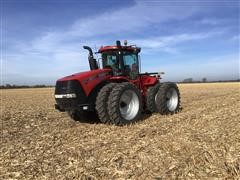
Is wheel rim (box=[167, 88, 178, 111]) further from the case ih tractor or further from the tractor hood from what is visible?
the tractor hood

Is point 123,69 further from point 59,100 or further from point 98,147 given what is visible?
point 98,147

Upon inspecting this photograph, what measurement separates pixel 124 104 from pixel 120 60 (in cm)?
158

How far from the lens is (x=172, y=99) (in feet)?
41.5

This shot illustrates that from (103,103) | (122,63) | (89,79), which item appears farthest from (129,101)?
(89,79)

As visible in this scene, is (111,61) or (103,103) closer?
(103,103)

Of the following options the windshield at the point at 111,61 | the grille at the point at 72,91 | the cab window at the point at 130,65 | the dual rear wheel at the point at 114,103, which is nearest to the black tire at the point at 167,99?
the cab window at the point at 130,65

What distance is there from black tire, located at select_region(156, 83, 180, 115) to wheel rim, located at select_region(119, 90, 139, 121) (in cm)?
123

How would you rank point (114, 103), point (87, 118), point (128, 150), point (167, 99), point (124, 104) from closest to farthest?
1. point (128, 150)
2. point (114, 103)
3. point (124, 104)
4. point (87, 118)
5. point (167, 99)

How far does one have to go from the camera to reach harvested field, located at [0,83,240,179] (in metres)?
5.62

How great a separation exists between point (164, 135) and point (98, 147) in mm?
1747

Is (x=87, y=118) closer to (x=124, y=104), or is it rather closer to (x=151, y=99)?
(x=124, y=104)

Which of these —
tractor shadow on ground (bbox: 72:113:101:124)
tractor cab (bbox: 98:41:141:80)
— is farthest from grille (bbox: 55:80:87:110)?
tractor cab (bbox: 98:41:141:80)

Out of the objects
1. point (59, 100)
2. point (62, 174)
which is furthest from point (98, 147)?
point (59, 100)

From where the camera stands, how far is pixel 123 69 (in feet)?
37.0
